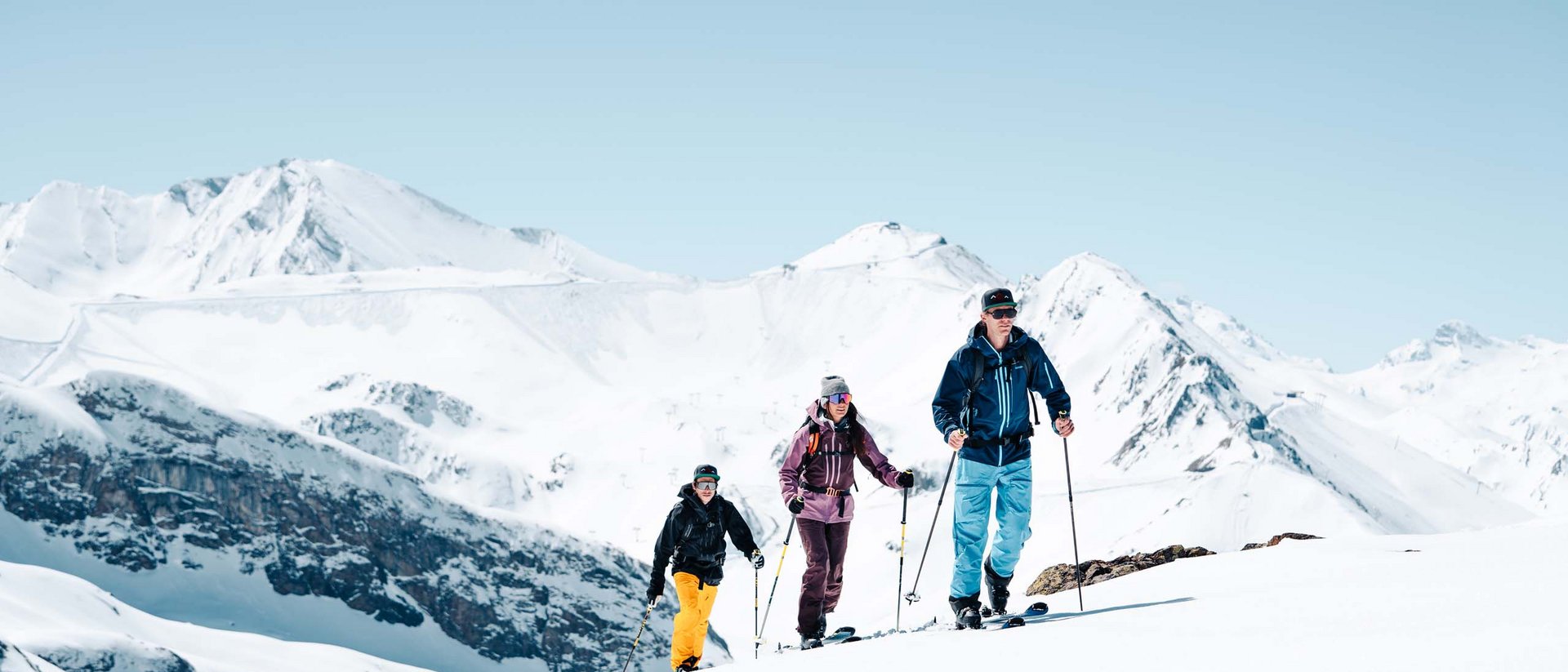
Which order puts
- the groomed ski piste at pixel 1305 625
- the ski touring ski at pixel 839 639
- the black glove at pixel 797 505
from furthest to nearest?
the ski touring ski at pixel 839 639, the black glove at pixel 797 505, the groomed ski piste at pixel 1305 625

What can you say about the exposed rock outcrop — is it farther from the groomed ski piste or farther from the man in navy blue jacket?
the man in navy blue jacket

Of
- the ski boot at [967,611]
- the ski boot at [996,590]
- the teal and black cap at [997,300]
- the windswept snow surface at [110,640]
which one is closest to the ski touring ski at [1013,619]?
the ski boot at [996,590]

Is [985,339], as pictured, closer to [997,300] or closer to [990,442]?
[997,300]

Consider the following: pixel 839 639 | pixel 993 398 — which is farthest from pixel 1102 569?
pixel 993 398

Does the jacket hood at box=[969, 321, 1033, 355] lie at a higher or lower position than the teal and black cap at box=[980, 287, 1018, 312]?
lower

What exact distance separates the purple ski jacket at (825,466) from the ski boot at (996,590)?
1.59m

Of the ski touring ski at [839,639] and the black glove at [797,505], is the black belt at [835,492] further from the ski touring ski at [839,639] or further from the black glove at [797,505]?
the ski touring ski at [839,639]

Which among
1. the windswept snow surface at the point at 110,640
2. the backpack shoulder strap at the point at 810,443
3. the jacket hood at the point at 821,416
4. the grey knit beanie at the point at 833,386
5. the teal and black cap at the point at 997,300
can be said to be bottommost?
the backpack shoulder strap at the point at 810,443

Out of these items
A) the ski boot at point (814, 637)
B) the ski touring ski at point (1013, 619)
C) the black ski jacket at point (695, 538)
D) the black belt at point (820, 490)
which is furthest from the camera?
the black belt at point (820, 490)

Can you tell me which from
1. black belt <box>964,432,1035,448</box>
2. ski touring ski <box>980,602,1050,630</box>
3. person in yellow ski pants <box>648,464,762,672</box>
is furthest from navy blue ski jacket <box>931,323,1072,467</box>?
person in yellow ski pants <box>648,464,762,672</box>

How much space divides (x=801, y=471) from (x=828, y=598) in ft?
5.45

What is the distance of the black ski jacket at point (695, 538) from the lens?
50.5 feet

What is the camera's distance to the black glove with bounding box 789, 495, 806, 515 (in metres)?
15.5

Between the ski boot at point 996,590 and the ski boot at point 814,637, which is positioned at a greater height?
the ski boot at point 996,590
